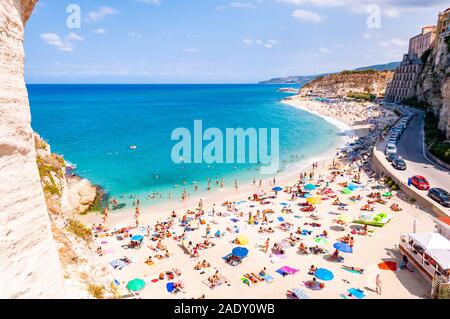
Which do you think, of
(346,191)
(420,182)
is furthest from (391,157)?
(420,182)

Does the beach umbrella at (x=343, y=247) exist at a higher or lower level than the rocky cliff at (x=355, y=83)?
lower

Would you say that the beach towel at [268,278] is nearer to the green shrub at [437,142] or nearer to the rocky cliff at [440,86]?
the green shrub at [437,142]

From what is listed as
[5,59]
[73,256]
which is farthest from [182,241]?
[5,59]

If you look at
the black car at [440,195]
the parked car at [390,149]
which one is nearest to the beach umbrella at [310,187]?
the black car at [440,195]

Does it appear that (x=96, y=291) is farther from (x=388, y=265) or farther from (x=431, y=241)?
(x=431, y=241)

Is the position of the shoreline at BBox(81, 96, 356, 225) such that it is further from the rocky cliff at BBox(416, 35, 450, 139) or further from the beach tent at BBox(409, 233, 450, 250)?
the beach tent at BBox(409, 233, 450, 250)

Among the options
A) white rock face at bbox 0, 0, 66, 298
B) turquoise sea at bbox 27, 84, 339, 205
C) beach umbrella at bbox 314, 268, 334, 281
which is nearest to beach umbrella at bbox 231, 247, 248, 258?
beach umbrella at bbox 314, 268, 334, 281

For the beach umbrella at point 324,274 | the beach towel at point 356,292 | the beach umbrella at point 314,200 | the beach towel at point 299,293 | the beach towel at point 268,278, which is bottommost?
the beach towel at point 268,278
